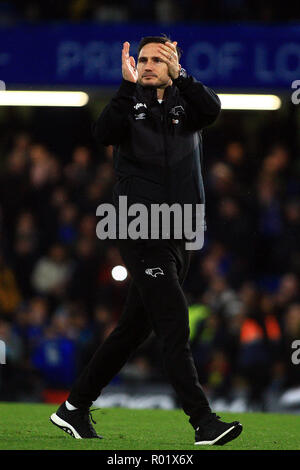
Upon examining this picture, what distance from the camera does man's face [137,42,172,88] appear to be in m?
5.58

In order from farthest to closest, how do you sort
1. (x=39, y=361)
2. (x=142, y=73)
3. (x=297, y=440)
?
1. (x=39, y=361)
2. (x=297, y=440)
3. (x=142, y=73)

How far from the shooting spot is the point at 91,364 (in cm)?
580

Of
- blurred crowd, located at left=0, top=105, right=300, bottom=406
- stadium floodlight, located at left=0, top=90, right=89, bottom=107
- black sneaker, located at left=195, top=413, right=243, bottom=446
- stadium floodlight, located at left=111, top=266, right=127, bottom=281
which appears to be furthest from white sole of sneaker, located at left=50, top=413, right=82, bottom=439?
stadium floodlight, located at left=0, top=90, right=89, bottom=107

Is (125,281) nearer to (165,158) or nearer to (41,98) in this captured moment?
(41,98)

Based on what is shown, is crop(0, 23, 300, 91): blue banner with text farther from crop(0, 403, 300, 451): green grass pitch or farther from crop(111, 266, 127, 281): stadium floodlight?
crop(0, 403, 300, 451): green grass pitch

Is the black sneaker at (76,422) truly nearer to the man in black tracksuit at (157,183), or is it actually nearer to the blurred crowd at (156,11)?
the man in black tracksuit at (157,183)

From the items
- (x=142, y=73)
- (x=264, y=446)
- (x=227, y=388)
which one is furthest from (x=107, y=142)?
(x=227, y=388)

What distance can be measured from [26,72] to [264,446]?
6641 millimetres

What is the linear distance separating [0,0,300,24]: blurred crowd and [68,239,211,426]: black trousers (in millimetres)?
7140

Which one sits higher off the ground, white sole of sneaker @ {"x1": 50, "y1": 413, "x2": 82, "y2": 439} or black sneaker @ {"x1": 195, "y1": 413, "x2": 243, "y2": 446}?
black sneaker @ {"x1": 195, "y1": 413, "x2": 243, "y2": 446}

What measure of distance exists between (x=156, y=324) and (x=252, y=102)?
7.01m

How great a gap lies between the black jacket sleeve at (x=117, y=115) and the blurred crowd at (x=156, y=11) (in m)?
6.99

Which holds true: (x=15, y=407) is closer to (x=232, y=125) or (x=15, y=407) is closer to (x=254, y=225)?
(x=254, y=225)

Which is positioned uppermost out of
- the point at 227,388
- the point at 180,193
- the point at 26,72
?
the point at 26,72
